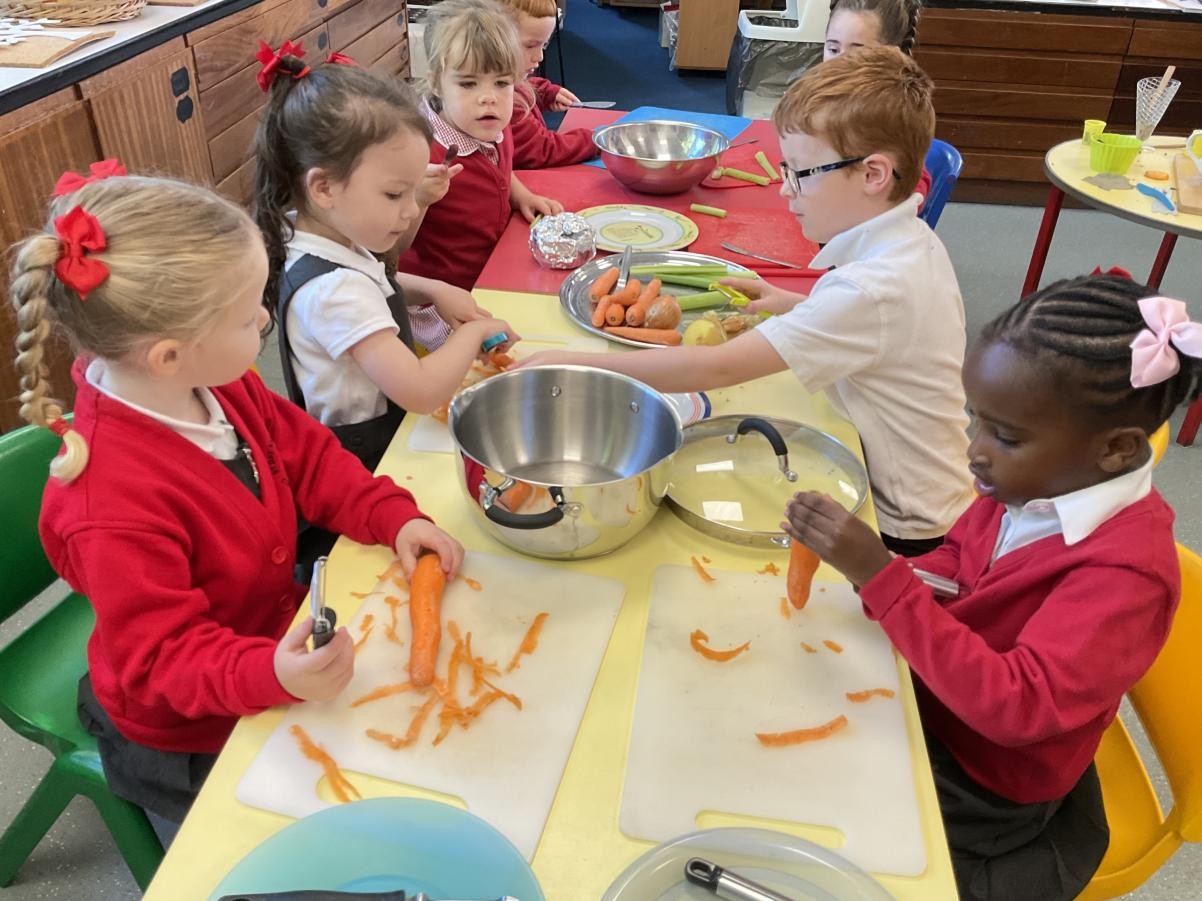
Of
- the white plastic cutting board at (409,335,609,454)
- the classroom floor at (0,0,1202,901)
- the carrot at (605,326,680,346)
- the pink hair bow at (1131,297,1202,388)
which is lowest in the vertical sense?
the classroom floor at (0,0,1202,901)

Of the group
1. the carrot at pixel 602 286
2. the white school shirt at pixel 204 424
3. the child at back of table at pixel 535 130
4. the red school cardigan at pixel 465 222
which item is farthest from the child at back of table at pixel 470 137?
the white school shirt at pixel 204 424

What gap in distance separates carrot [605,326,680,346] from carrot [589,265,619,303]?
0.39 ft

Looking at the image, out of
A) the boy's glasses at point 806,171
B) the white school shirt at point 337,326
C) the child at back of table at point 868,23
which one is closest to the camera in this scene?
the white school shirt at point 337,326

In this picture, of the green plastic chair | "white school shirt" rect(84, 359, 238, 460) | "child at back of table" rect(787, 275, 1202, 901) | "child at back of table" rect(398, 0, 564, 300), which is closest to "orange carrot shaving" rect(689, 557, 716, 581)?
"child at back of table" rect(787, 275, 1202, 901)

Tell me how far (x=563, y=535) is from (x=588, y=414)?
282 millimetres

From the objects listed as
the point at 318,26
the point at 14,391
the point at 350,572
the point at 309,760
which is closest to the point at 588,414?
the point at 350,572

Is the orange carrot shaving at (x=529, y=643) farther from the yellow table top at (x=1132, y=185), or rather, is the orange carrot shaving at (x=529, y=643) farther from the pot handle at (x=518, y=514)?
the yellow table top at (x=1132, y=185)

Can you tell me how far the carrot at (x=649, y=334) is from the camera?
1661 millimetres

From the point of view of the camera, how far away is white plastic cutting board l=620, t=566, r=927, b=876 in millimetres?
845

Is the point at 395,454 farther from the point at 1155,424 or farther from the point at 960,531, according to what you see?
the point at 1155,424

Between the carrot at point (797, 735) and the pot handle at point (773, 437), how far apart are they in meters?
0.38

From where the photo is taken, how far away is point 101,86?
260cm

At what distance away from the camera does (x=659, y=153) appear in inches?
99.2

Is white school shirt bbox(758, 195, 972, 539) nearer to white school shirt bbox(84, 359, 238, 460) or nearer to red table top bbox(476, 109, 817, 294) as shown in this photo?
red table top bbox(476, 109, 817, 294)
